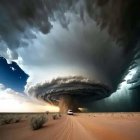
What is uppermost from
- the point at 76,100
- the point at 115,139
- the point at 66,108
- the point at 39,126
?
the point at 76,100

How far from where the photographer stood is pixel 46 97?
306 feet

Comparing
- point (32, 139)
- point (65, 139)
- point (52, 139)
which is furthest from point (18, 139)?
point (65, 139)

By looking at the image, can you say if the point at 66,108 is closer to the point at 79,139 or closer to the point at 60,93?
the point at 60,93

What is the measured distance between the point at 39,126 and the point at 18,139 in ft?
16.4

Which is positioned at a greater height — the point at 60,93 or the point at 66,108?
the point at 60,93

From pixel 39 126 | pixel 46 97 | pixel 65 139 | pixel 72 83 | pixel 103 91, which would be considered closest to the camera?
pixel 65 139

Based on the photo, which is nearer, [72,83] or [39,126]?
[39,126]

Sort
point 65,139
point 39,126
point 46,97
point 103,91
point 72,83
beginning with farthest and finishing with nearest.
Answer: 1. point 46,97
2. point 103,91
3. point 72,83
4. point 39,126
5. point 65,139

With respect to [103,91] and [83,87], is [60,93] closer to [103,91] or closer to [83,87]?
[83,87]

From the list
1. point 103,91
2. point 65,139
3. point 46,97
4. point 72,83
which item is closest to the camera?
point 65,139

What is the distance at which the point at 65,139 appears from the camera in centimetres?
890

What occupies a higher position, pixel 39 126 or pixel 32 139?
pixel 39 126

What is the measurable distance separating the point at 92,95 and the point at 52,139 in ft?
268

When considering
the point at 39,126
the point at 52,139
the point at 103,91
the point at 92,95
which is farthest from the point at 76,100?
the point at 52,139
